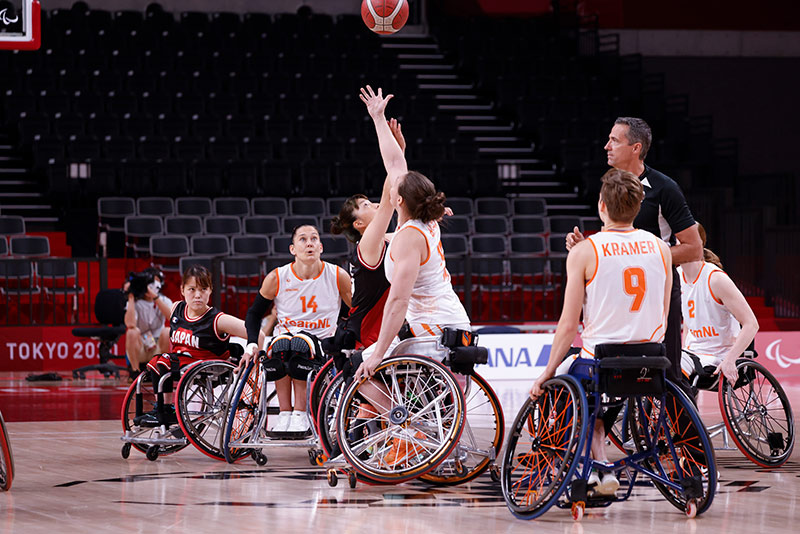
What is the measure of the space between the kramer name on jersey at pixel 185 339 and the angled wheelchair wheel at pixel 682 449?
313 centimetres

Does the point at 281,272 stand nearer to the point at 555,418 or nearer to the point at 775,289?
the point at 555,418

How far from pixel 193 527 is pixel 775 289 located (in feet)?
39.0

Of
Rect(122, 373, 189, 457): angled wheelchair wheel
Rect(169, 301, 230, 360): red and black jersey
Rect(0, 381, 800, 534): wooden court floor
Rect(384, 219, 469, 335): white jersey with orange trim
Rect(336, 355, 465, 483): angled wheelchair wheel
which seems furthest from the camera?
Rect(169, 301, 230, 360): red and black jersey

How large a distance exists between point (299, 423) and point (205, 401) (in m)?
0.74

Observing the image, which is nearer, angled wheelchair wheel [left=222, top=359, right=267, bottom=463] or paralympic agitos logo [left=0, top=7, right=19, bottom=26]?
angled wheelchair wheel [left=222, top=359, right=267, bottom=463]

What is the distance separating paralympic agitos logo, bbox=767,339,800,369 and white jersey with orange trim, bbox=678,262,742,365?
6.54m

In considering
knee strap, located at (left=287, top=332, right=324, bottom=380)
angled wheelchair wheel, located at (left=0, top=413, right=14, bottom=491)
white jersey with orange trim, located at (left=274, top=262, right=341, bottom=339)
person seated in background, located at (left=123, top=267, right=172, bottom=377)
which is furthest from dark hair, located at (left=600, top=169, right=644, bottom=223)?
person seated in background, located at (left=123, top=267, right=172, bottom=377)

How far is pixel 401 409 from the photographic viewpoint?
561 centimetres

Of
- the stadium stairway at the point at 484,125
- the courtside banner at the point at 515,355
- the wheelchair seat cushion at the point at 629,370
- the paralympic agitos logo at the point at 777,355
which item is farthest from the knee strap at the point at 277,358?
the stadium stairway at the point at 484,125

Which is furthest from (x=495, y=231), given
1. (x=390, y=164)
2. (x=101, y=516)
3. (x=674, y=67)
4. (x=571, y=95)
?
(x=101, y=516)

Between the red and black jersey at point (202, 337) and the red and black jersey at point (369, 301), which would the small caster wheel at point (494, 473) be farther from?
the red and black jersey at point (202, 337)

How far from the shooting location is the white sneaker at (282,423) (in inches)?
265

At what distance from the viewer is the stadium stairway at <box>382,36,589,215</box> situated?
18.9 m

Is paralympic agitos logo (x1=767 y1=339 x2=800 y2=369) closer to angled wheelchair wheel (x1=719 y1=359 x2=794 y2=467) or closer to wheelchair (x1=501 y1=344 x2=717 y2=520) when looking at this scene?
angled wheelchair wheel (x1=719 y1=359 x2=794 y2=467)
